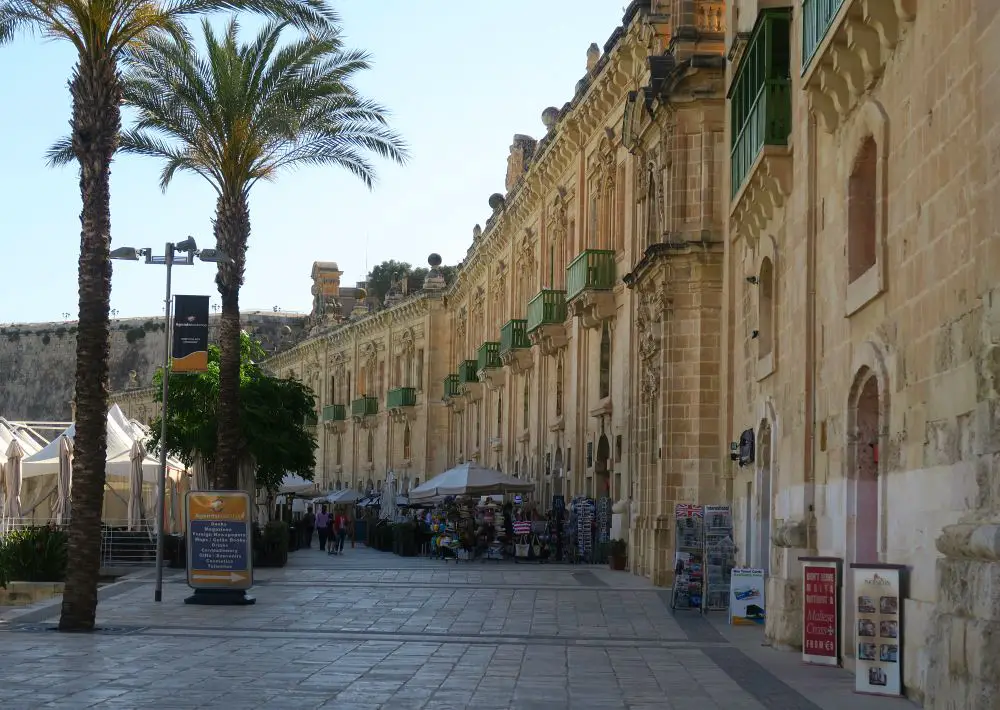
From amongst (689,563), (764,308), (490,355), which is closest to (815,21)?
(764,308)

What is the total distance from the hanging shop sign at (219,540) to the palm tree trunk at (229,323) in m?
6.84

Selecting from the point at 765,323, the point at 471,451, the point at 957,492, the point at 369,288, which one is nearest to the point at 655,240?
the point at 765,323

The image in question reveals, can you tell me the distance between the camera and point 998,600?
28.3 feet

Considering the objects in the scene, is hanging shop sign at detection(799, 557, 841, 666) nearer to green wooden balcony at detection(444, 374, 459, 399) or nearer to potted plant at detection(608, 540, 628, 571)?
potted plant at detection(608, 540, 628, 571)

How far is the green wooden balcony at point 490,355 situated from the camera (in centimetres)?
5081

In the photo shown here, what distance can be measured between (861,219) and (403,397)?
5212cm

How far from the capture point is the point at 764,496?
20.6 meters

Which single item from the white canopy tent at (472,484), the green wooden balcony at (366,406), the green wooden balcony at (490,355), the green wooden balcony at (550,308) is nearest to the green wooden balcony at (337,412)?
the green wooden balcony at (366,406)

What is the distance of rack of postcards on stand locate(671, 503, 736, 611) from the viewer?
2127cm

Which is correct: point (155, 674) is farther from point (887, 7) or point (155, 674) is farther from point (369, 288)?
point (369, 288)

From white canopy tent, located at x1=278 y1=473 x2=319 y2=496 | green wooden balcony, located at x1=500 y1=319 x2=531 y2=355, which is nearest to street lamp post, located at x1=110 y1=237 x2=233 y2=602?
green wooden balcony, located at x1=500 y1=319 x2=531 y2=355

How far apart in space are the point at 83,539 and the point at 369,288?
8222 centimetres

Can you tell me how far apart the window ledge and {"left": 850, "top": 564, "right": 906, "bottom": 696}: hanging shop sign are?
237cm

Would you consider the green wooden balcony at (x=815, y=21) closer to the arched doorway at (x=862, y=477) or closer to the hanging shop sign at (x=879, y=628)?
the arched doorway at (x=862, y=477)
